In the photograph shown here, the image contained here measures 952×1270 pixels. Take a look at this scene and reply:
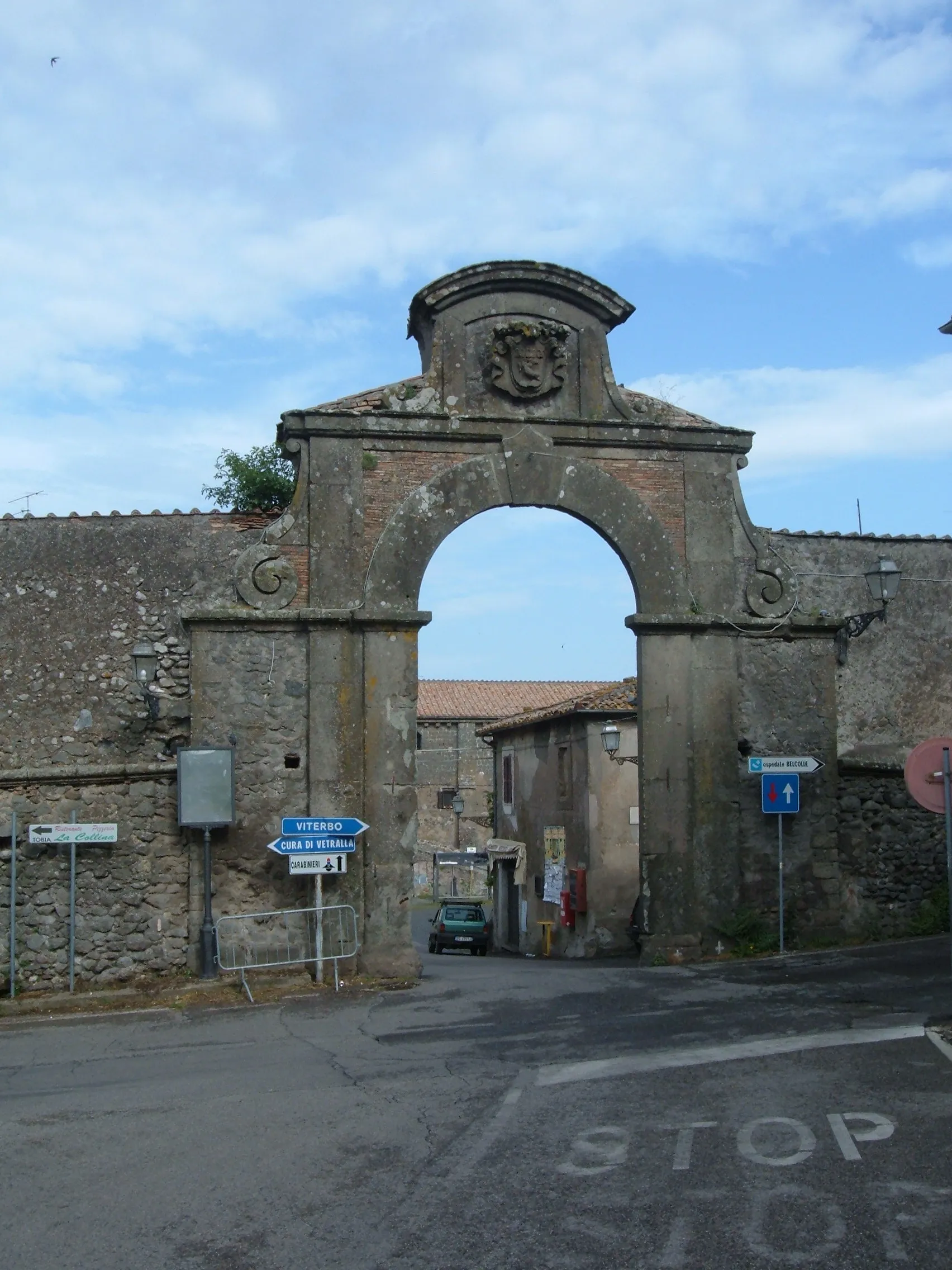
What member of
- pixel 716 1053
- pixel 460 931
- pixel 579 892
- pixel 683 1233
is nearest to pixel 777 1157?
pixel 683 1233

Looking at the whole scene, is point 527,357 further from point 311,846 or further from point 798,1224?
point 798,1224

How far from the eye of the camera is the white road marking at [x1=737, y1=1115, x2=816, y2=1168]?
683 centimetres

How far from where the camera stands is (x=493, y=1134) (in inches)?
299

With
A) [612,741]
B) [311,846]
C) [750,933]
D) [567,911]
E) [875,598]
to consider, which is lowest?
[567,911]

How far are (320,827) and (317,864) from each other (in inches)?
15.4

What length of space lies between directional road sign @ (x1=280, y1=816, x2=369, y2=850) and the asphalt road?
2.09 m

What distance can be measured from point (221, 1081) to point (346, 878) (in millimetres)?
5460

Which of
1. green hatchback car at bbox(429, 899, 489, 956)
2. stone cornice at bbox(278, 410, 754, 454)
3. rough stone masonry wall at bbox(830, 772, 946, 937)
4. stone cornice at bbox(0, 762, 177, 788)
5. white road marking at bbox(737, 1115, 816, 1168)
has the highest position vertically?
stone cornice at bbox(278, 410, 754, 454)

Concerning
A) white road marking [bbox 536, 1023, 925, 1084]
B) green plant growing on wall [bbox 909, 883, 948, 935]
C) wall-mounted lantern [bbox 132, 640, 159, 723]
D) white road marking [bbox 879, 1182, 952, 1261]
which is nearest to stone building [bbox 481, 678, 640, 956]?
green plant growing on wall [bbox 909, 883, 948, 935]

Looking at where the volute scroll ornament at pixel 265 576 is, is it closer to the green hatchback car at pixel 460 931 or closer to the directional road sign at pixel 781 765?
the directional road sign at pixel 781 765

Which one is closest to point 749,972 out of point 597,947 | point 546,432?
point 546,432

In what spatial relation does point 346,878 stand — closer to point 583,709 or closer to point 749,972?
point 749,972

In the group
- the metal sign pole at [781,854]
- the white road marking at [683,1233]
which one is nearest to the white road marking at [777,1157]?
the white road marking at [683,1233]

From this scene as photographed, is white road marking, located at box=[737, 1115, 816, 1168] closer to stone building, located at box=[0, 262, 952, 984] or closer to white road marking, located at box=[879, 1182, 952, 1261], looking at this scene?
white road marking, located at box=[879, 1182, 952, 1261]
